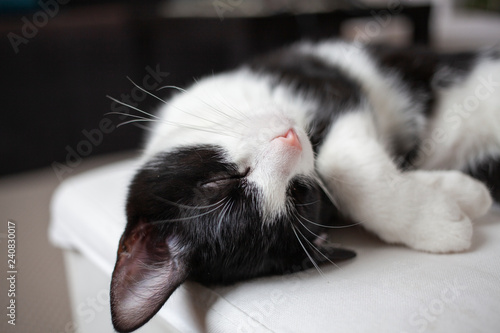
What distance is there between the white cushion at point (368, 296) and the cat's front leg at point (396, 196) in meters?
0.03

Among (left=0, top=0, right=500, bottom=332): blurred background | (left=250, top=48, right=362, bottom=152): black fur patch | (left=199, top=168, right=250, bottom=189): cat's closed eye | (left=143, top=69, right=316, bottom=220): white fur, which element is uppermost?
(left=250, top=48, right=362, bottom=152): black fur patch

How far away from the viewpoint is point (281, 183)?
860mm

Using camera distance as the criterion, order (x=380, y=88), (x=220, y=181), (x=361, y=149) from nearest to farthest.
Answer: (x=220, y=181) < (x=361, y=149) < (x=380, y=88)

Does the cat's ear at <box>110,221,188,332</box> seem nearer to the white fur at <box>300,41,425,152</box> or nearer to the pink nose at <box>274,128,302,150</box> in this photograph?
the pink nose at <box>274,128,302,150</box>

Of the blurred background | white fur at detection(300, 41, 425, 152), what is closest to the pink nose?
white fur at detection(300, 41, 425, 152)

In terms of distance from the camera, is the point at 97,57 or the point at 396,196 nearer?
the point at 396,196

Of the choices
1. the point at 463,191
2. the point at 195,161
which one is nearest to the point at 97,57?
the point at 195,161


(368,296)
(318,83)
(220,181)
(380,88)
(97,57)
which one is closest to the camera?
(368,296)

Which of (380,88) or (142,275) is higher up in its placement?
(380,88)

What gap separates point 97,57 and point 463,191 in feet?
7.23

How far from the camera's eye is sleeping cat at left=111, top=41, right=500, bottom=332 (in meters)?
0.83

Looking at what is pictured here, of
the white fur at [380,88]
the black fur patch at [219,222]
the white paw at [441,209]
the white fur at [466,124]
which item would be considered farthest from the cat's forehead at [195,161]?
the white fur at [466,124]

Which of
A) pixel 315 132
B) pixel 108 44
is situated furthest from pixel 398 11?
pixel 315 132

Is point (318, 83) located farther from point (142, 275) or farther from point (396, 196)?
point (142, 275)
